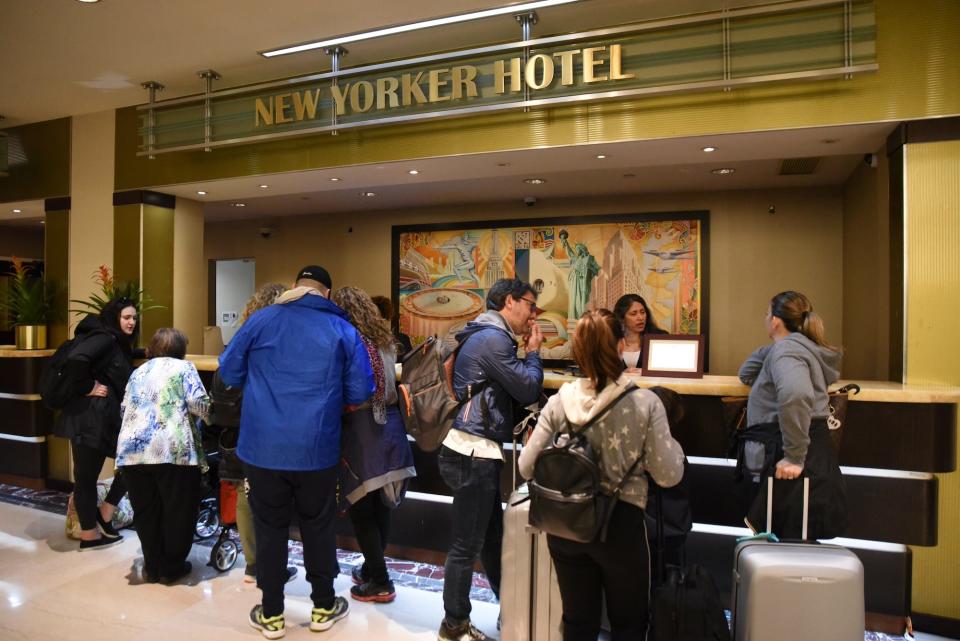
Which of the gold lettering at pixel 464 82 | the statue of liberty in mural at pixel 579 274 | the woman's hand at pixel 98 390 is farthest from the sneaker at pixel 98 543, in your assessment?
the statue of liberty in mural at pixel 579 274

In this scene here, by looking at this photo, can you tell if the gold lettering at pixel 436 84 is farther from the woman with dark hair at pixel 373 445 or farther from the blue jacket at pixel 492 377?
the blue jacket at pixel 492 377

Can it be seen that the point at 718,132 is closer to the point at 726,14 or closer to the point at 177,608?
the point at 726,14

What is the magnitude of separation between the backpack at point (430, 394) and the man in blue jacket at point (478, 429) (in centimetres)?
11

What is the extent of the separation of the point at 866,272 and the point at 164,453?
17.2 feet

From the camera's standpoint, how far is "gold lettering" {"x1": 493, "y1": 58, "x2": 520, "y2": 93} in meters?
3.87

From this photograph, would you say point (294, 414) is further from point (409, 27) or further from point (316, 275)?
point (409, 27)

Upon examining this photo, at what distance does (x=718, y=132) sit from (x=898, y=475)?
201 centimetres

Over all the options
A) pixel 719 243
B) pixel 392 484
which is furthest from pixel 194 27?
pixel 719 243

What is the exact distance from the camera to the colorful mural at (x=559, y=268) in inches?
262

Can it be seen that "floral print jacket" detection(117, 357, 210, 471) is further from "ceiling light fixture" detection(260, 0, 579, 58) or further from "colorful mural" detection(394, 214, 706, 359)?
"colorful mural" detection(394, 214, 706, 359)

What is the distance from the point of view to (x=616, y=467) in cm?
203

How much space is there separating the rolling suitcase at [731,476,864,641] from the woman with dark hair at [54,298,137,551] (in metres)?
3.77

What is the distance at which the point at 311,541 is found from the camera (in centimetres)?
288

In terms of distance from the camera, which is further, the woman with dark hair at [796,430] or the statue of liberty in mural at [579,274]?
the statue of liberty in mural at [579,274]
